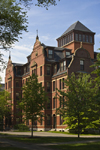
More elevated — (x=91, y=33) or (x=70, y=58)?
(x=91, y=33)

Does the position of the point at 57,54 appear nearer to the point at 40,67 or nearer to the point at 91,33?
the point at 40,67

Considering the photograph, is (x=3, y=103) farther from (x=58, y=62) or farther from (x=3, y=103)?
(x=58, y=62)

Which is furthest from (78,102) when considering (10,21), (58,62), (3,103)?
(3,103)

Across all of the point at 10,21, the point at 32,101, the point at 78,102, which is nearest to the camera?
the point at 10,21

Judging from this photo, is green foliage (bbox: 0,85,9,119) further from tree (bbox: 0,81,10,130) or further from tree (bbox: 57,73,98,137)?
tree (bbox: 57,73,98,137)

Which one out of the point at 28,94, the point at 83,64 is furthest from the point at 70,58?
the point at 28,94

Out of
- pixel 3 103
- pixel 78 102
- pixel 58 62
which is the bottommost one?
pixel 3 103

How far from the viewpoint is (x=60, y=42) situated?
62.9 m

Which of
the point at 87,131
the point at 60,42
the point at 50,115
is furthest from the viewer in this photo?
the point at 60,42

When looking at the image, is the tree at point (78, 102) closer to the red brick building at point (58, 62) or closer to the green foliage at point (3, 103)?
the red brick building at point (58, 62)

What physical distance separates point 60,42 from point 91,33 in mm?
8626

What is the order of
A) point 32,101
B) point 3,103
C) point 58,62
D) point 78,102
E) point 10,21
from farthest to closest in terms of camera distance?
point 3,103, point 58,62, point 32,101, point 78,102, point 10,21

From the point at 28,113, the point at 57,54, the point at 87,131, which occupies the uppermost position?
the point at 57,54

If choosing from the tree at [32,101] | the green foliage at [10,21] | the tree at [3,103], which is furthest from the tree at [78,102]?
the tree at [3,103]
